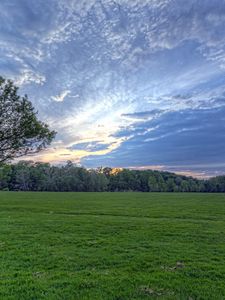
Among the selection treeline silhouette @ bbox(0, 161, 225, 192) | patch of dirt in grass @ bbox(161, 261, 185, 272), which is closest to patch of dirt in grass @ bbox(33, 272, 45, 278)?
patch of dirt in grass @ bbox(161, 261, 185, 272)

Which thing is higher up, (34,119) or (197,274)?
(34,119)

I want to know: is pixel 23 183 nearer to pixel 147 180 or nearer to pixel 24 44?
pixel 147 180

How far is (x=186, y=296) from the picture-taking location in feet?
25.0

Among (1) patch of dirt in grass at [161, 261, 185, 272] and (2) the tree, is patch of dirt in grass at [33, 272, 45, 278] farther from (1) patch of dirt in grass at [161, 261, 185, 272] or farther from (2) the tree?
(2) the tree

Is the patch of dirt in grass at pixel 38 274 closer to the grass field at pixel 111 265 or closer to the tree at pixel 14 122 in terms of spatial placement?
the grass field at pixel 111 265

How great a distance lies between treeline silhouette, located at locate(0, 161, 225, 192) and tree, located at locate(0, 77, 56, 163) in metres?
145

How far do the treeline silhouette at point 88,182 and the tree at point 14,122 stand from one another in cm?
14496

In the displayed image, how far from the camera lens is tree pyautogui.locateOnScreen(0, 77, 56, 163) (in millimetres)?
13586

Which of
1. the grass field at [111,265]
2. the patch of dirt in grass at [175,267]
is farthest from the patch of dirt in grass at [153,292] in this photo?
the patch of dirt in grass at [175,267]

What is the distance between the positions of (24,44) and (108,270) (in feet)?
62.2

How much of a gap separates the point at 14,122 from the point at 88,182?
505 feet

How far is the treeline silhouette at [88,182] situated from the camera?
161000mm

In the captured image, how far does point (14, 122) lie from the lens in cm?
1377

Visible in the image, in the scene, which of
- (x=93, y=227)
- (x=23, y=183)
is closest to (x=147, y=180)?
(x=23, y=183)
